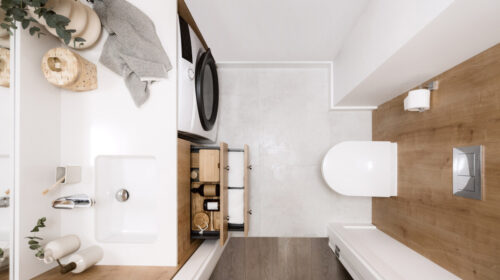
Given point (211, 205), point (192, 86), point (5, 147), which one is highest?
point (192, 86)

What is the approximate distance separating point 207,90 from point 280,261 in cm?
168

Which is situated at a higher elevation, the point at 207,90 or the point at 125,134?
the point at 207,90

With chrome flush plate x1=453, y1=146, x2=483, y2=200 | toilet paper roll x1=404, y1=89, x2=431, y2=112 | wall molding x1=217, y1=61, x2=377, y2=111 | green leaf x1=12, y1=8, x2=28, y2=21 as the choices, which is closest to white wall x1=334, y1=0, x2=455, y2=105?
toilet paper roll x1=404, y1=89, x2=431, y2=112

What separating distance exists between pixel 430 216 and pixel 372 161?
1.61 ft

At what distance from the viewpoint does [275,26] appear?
1.50m

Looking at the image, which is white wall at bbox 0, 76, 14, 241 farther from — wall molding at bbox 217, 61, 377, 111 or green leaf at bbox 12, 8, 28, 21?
wall molding at bbox 217, 61, 377, 111

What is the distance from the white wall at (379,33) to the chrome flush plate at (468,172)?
1.81 feet

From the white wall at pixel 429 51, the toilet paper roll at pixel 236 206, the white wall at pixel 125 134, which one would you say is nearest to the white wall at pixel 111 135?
the white wall at pixel 125 134

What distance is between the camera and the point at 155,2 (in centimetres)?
129

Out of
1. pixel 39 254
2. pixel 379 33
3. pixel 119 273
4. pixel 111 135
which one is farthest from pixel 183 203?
pixel 379 33

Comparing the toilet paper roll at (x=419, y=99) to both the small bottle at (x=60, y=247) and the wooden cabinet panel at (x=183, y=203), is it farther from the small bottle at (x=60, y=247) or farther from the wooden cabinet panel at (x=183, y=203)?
the small bottle at (x=60, y=247)

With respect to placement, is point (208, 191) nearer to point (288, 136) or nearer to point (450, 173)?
point (288, 136)

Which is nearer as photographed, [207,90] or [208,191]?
[208,191]

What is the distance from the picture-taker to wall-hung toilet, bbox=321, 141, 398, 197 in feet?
5.68
